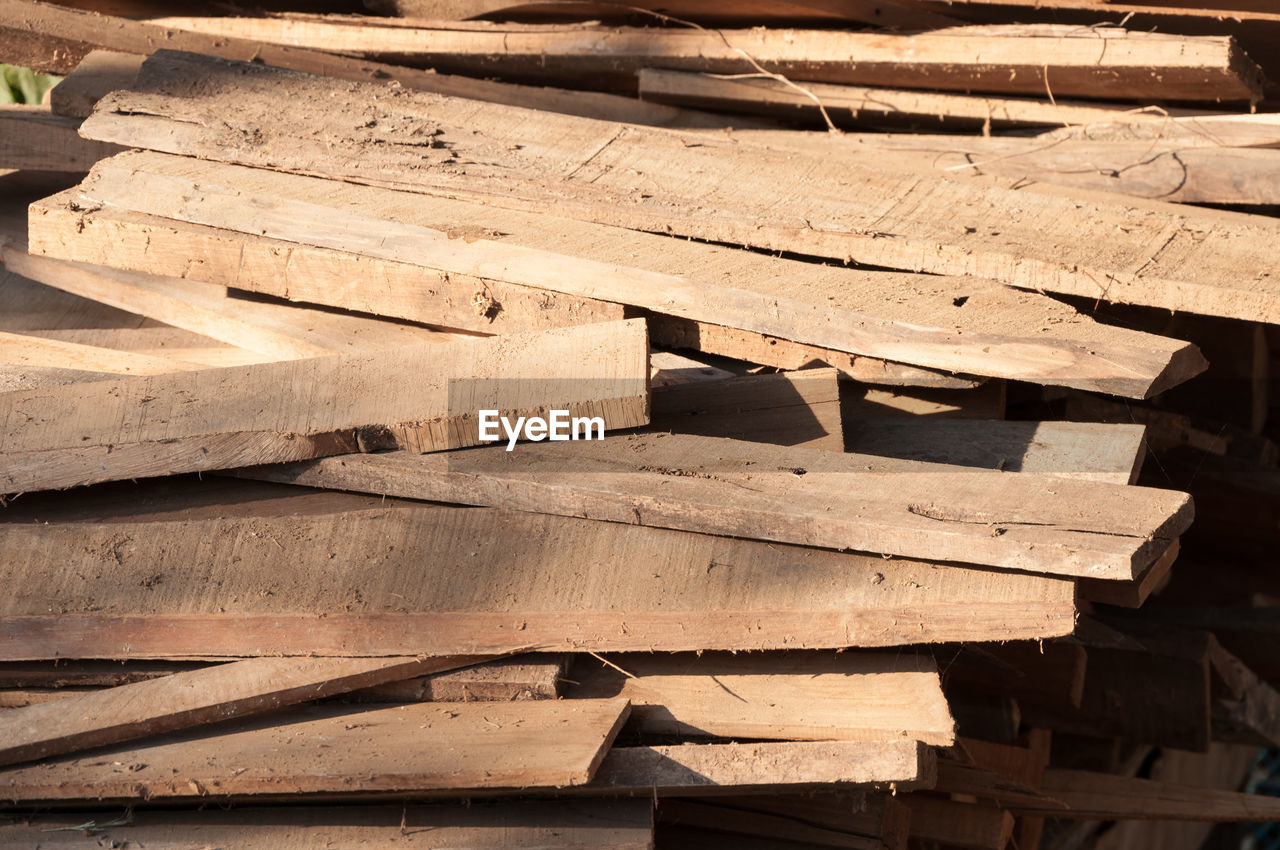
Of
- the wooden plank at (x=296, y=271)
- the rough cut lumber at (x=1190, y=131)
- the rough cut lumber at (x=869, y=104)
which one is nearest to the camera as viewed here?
the wooden plank at (x=296, y=271)

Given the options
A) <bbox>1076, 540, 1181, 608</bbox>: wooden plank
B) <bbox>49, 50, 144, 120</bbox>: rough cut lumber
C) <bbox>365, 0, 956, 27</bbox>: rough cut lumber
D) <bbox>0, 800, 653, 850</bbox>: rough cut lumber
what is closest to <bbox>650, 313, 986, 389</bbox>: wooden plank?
<bbox>1076, 540, 1181, 608</bbox>: wooden plank

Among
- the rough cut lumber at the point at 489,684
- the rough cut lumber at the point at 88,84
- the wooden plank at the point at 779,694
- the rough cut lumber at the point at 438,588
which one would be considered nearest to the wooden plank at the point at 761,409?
the rough cut lumber at the point at 438,588

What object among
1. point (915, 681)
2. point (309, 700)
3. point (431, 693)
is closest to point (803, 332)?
point (915, 681)

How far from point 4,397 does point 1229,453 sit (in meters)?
3.56

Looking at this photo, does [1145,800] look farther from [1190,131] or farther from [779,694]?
[1190,131]

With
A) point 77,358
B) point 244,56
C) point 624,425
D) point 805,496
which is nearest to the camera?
point 805,496

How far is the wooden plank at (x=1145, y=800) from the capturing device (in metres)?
3.28

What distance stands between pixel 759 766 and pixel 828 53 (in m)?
2.12

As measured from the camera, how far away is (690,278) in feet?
8.96

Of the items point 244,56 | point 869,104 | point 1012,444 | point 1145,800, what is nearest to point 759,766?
point 1012,444

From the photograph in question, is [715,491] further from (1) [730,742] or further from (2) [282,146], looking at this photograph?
(2) [282,146]

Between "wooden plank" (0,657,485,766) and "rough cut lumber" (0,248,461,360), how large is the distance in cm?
81

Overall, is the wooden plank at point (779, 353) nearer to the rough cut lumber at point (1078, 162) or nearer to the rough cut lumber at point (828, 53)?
the rough cut lumber at point (1078, 162)

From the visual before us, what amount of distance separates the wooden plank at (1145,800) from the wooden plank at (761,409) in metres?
1.30
